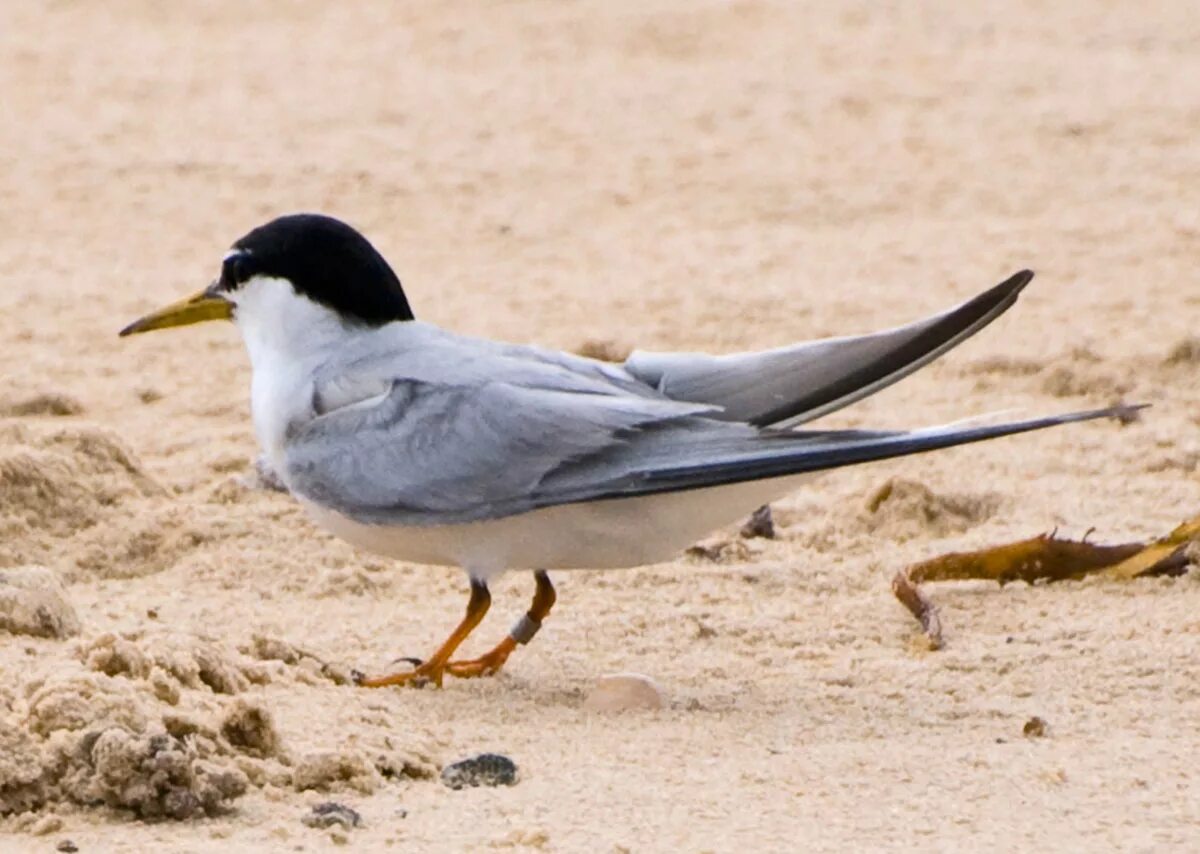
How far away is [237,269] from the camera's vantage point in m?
5.15

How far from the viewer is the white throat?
486cm

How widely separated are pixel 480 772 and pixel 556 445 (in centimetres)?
86

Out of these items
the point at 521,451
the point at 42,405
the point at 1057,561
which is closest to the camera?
the point at 521,451

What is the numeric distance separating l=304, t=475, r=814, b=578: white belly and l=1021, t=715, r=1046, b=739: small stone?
671 mm

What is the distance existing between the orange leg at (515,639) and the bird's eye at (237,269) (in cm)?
101

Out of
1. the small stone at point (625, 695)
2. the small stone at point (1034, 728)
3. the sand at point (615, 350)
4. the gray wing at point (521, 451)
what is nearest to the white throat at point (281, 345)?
the gray wing at point (521, 451)

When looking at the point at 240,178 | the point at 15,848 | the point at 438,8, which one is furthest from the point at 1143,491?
the point at 438,8

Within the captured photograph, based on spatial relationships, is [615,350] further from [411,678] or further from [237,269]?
[411,678]

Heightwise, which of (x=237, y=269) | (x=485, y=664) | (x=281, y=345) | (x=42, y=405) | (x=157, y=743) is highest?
(x=237, y=269)

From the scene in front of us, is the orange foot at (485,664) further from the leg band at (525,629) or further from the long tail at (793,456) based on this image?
the long tail at (793,456)

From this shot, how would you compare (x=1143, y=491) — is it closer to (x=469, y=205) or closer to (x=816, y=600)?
(x=816, y=600)

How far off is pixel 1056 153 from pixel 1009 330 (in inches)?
68.0

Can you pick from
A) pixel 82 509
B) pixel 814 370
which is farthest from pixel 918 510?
pixel 82 509

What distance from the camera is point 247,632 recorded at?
4625 mm
